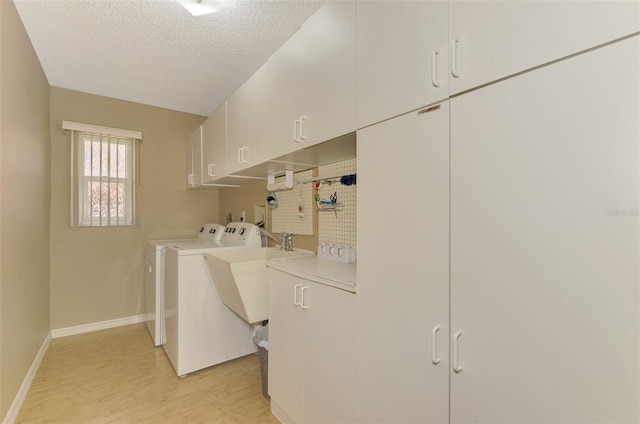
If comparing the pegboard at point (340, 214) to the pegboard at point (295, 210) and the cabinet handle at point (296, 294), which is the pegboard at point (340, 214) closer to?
the pegboard at point (295, 210)

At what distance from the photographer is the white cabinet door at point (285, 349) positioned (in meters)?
1.55

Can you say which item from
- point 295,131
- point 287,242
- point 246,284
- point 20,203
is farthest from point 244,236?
point 20,203

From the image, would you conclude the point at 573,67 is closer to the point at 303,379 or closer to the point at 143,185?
the point at 303,379

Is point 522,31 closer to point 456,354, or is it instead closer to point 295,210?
point 456,354

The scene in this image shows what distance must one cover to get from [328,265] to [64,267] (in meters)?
3.00

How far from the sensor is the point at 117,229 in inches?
129

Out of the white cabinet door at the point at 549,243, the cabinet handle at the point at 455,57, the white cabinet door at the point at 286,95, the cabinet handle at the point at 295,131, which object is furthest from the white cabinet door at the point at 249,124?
the white cabinet door at the point at 549,243

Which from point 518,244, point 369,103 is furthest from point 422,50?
point 518,244

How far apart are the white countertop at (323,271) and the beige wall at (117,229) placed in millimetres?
2364

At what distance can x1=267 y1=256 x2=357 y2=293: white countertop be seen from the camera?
4.25ft

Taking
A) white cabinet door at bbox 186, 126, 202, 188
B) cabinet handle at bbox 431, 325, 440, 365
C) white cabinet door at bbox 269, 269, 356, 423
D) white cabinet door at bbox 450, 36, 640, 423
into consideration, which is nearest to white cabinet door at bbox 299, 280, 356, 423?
white cabinet door at bbox 269, 269, 356, 423

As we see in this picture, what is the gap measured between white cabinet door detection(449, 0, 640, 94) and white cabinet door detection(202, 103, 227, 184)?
205 cm

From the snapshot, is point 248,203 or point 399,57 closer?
point 399,57

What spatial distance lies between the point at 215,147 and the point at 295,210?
1.05 metres
